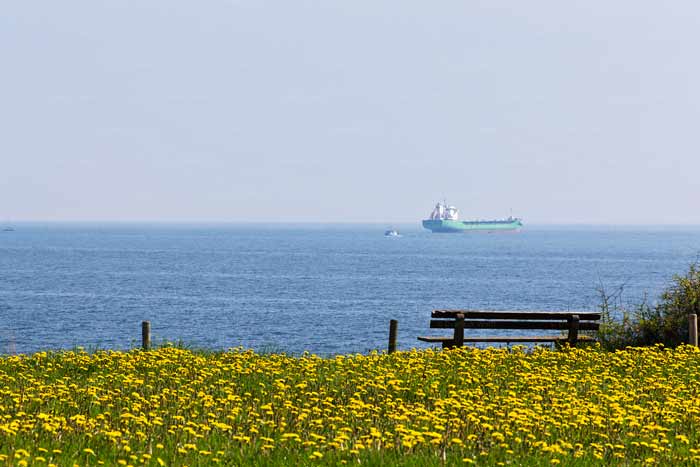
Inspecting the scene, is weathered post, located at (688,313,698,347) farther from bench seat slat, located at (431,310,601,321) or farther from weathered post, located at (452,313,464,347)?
weathered post, located at (452,313,464,347)

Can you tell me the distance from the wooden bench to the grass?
2.14 meters

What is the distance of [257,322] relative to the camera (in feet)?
230

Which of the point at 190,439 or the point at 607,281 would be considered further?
the point at 607,281

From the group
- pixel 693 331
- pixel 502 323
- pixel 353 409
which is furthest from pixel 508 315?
pixel 353 409

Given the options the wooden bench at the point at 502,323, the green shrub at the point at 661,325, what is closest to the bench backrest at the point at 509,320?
the wooden bench at the point at 502,323

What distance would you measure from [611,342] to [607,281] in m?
99.8

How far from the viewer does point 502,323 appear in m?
23.9

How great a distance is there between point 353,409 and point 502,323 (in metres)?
10.2

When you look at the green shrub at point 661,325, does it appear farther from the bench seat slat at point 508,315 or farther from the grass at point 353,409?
the grass at point 353,409

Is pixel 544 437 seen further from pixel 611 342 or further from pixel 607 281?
pixel 607 281

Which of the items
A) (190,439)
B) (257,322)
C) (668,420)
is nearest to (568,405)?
(668,420)

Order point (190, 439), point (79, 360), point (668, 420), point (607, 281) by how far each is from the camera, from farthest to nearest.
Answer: point (607, 281) < point (79, 360) < point (668, 420) < point (190, 439)

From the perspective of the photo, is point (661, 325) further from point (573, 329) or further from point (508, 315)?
point (508, 315)

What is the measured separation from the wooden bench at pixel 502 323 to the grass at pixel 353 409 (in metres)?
2.14
